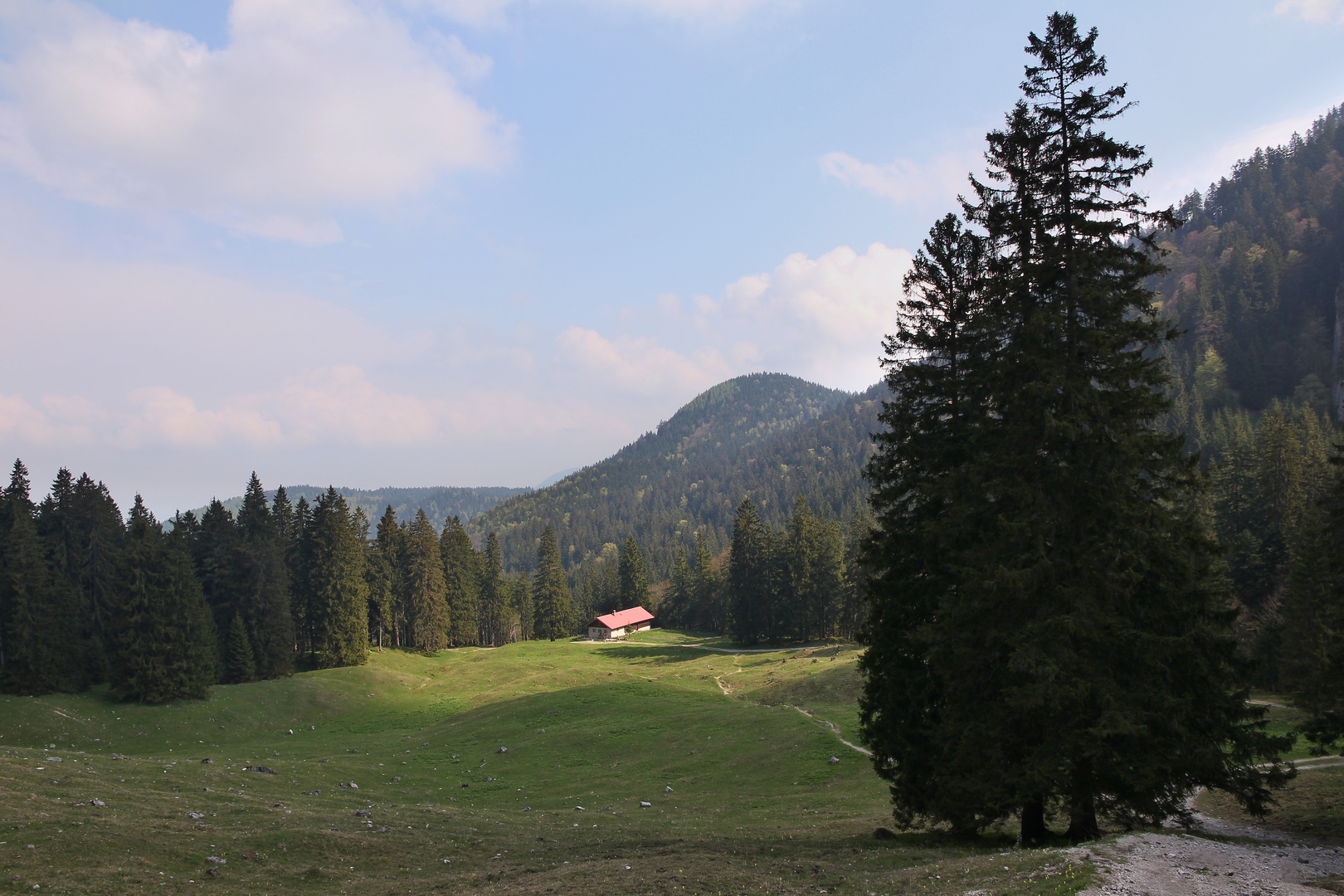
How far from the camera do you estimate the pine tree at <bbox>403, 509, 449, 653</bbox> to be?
9119 centimetres

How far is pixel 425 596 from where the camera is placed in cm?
9138

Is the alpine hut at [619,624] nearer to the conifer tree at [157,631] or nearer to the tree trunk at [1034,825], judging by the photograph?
the conifer tree at [157,631]

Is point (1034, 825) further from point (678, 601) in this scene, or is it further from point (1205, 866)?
point (678, 601)

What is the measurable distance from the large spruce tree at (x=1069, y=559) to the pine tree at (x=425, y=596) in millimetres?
81880

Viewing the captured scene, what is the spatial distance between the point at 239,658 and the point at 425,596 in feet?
84.2

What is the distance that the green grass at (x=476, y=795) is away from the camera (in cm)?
1560

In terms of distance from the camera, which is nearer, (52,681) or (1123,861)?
(1123,861)

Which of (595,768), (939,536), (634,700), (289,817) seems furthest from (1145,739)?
(634,700)

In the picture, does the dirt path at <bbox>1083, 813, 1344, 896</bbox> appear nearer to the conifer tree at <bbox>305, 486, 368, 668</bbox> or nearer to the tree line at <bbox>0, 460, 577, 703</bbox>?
the tree line at <bbox>0, 460, 577, 703</bbox>

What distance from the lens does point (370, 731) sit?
54.3m

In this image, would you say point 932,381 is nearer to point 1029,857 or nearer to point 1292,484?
point 1029,857

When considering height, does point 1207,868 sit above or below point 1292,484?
below

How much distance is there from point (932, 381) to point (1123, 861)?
1408 cm

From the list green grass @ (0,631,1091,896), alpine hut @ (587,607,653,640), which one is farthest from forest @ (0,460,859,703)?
green grass @ (0,631,1091,896)
